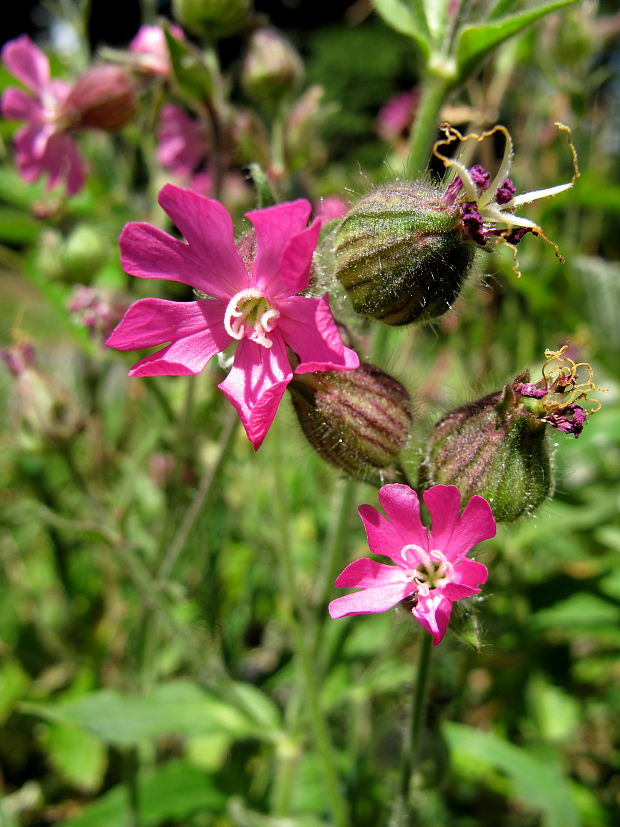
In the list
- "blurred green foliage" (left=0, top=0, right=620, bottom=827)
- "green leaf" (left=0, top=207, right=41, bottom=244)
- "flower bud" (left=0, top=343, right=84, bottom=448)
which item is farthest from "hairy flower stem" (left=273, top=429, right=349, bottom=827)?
"green leaf" (left=0, top=207, right=41, bottom=244)

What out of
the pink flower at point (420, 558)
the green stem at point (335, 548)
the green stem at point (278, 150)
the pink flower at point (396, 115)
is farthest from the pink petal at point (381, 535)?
the pink flower at point (396, 115)

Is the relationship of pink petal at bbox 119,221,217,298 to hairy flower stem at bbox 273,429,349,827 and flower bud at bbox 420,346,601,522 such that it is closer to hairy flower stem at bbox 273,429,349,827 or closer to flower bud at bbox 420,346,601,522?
flower bud at bbox 420,346,601,522

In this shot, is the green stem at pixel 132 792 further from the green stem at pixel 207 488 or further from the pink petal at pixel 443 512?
the pink petal at pixel 443 512

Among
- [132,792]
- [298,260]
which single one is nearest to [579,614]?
[132,792]

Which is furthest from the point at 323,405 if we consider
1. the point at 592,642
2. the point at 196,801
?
the point at 592,642

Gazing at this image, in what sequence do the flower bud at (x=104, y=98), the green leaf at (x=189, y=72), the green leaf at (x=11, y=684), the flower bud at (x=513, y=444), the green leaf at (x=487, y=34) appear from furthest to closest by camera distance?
the green leaf at (x=11, y=684) → the flower bud at (x=104, y=98) → the green leaf at (x=189, y=72) → the green leaf at (x=487, y=34) → the flower bud at (x=513, y=444)

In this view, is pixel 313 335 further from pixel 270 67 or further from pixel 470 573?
pixel 270 67

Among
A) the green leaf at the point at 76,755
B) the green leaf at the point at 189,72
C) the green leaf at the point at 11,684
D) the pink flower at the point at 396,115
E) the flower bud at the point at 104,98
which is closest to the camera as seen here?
the green leaf at the point at 189,72
